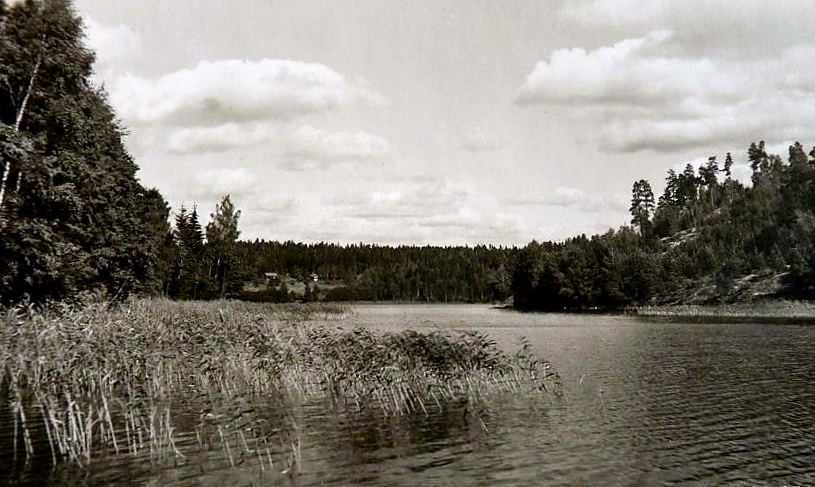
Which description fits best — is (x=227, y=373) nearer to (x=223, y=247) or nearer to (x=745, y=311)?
(x=223, y=247)

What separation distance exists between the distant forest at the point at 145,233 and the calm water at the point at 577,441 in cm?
1335

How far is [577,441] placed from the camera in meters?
18.9

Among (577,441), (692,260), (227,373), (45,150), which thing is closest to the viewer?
(577,441)

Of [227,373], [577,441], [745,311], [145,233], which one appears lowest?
[577,441]

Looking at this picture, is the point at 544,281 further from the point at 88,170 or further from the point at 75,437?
the point at 75,437

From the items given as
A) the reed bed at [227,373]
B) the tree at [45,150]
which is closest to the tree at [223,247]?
the tree at [45,150]

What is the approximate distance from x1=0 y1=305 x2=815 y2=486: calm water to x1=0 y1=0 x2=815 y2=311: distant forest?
43.8 feet

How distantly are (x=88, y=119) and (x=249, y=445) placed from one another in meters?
23.6

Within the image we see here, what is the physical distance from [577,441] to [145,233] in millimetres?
49333

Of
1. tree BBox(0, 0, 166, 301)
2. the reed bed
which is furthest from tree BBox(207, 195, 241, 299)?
the reed bed

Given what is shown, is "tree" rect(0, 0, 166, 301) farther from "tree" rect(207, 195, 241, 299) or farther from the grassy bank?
the grassy bank

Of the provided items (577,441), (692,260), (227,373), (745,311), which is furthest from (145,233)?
(692,260)

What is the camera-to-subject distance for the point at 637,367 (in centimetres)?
3591

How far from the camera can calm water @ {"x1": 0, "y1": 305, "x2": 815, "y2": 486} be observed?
50.2ft
